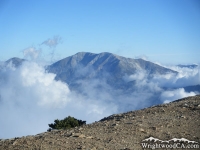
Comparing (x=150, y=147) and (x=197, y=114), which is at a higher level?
(x=197, y=114)

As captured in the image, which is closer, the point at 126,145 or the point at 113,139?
the point at 126,145

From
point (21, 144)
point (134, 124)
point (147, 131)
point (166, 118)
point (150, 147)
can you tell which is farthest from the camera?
point (166, 118)

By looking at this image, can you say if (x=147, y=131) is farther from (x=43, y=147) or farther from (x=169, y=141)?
(x=43, y=147)

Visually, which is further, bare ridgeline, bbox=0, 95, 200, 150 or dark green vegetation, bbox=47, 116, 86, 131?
dark green vegetation, bbox=47, 116, 86, 131

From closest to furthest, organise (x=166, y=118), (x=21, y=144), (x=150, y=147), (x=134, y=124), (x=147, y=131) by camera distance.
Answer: (x=150, y=147), (x=21, y=144), (x=147, y=131), (x=134, y=124), (x=166, y=118)

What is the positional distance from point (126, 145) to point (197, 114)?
747 cm

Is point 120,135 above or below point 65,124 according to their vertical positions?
below

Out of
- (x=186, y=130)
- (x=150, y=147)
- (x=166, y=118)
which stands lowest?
(x=150, y=147)

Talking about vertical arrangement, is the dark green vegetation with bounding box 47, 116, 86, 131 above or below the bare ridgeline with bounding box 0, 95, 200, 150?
above

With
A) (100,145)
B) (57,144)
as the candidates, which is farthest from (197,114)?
(57,144)

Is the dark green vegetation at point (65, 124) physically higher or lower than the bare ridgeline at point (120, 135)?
higher

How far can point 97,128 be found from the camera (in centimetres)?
1431

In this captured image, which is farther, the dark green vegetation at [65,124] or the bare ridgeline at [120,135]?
the dark green vegetation at [65,124]

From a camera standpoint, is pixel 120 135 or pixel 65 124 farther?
pixel 65 124
